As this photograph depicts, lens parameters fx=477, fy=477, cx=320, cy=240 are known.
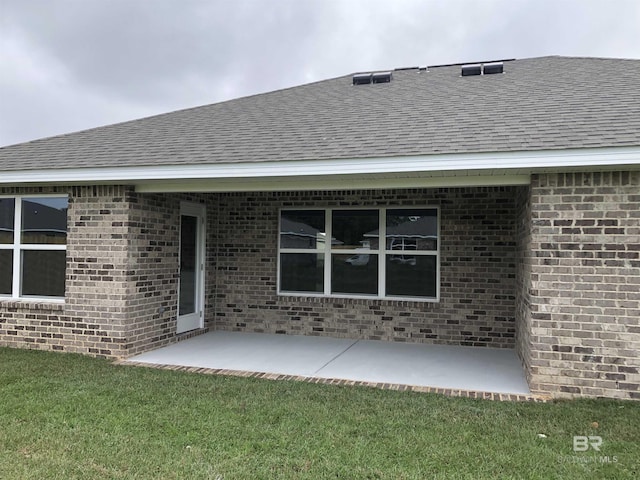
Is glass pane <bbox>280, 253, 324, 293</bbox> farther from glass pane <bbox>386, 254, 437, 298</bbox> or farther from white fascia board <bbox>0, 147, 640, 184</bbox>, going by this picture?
white fascia board <bbox>0, 147, 640, 184</bbox>

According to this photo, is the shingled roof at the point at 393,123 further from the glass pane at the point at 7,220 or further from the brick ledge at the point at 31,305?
the brick ledge at the point at 31,305

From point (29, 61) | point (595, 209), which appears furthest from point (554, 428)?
point (29, 61)

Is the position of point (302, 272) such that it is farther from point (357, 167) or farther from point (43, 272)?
point (43, 272)

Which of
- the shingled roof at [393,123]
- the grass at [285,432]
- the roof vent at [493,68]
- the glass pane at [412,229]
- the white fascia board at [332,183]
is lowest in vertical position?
the grass at [285,432]

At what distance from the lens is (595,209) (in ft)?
16.5

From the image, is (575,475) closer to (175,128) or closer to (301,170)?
(301,170)

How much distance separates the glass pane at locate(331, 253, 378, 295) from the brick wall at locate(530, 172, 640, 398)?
3.40 meters

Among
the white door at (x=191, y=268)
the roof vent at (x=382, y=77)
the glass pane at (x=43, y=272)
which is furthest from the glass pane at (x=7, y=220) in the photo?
the roof vent at (x=382, y=77)

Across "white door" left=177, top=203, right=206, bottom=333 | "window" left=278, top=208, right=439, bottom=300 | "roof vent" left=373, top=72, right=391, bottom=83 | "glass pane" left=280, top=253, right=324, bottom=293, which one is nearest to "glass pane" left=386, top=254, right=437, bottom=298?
"window" left=278, top=208, right=439, bottom=300

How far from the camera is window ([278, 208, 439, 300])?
26.5ft

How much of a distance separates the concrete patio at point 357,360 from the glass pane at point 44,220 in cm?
234

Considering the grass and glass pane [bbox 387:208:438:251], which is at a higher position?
glass pane [bbox 387:208:438:251]

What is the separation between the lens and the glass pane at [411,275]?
8016 millimetres

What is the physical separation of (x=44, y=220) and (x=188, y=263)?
2.30 meters
